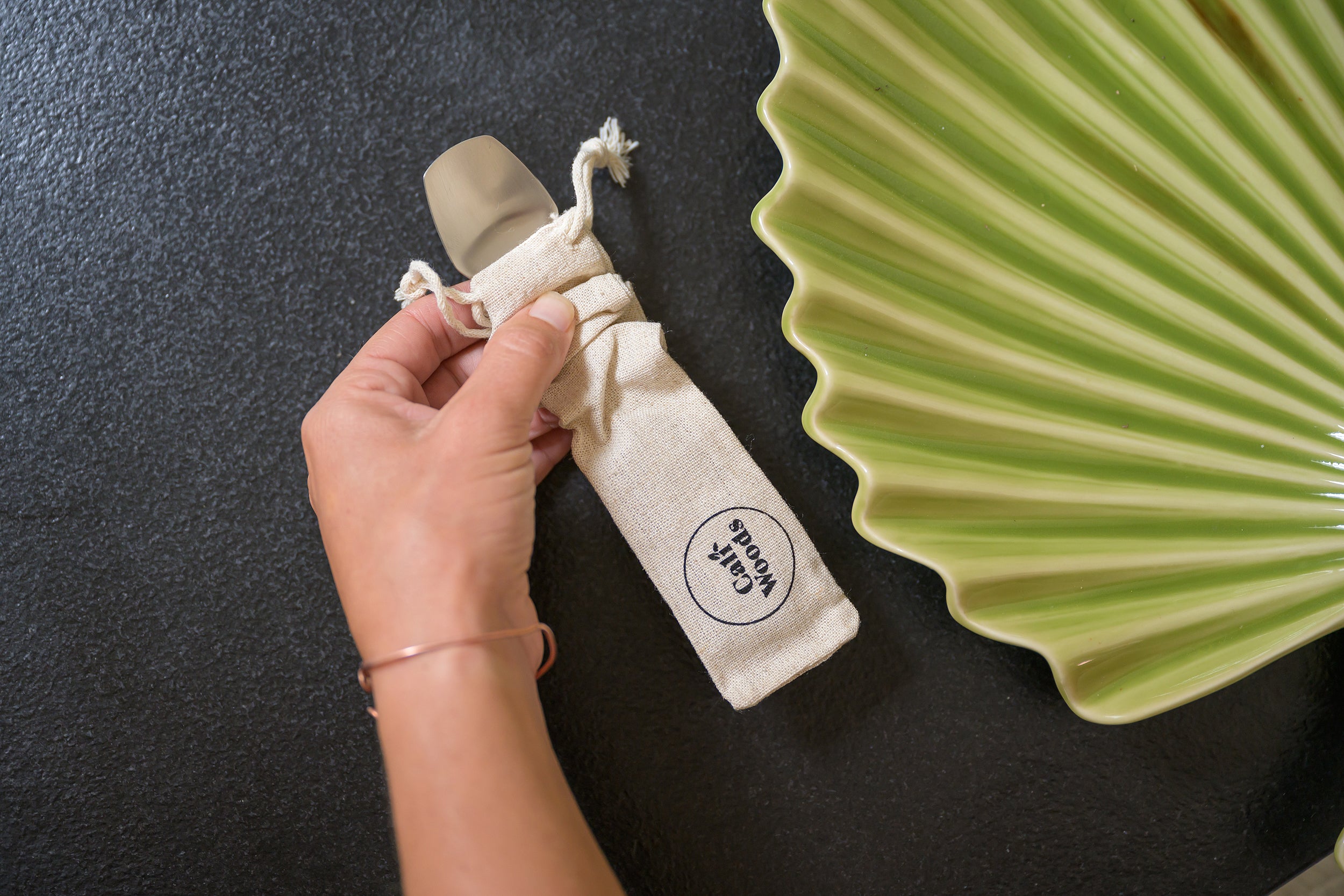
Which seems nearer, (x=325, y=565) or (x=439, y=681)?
(x=439, y=681)

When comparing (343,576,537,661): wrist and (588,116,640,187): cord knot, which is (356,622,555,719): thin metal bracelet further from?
(588,116,640,187): cord knot

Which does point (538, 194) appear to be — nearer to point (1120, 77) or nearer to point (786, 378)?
point (786, 378)

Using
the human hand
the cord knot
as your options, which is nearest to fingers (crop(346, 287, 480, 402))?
the human hand

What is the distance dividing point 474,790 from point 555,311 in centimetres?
22

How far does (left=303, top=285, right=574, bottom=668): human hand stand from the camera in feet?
1.07

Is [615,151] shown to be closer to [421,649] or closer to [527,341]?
[527,341]

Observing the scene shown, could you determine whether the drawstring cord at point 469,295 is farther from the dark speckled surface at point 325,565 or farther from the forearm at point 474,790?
the forearm at point 474,790

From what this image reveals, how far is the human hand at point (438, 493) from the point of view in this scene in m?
0.33

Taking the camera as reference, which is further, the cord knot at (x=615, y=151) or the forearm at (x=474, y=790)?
the cord knot at (x=615, y=151)

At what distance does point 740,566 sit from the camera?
1.24ft

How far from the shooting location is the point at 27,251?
43 cm

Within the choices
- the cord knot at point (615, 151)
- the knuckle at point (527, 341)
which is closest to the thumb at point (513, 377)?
the knuckle at point (527, 341)

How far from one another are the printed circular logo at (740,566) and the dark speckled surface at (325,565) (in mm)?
44

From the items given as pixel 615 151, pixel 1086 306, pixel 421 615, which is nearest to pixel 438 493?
pixel 421 615
